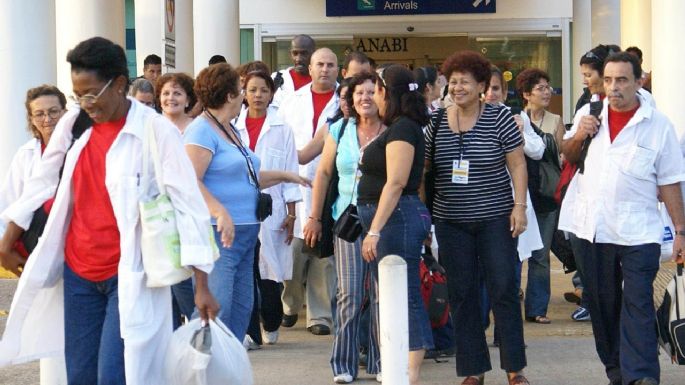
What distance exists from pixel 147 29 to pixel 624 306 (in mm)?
13769

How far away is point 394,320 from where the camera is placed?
636 centimetres

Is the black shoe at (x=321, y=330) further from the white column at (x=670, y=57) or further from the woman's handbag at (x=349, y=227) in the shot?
the white column at (x=670, y=57)

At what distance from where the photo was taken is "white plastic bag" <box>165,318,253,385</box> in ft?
18.9

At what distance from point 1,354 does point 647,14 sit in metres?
15.4

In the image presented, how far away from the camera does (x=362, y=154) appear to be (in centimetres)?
768

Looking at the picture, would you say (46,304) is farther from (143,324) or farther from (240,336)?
(240,336)

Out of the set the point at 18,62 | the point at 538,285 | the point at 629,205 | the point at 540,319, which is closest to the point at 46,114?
the point at 629,205

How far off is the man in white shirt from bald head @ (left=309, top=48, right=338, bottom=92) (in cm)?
276

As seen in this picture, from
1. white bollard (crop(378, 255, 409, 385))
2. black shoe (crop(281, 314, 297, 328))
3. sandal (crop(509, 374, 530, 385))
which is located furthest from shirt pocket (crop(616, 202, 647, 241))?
black shoe (crop(281, 314, 297, 328))

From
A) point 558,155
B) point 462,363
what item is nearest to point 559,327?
point 558,155

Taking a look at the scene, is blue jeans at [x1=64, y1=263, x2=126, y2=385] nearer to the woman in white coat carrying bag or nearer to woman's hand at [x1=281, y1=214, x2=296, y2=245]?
the woman in white coat carrying bag

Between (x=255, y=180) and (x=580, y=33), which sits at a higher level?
(x=580, y=33)

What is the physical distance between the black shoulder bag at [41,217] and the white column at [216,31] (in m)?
13.2

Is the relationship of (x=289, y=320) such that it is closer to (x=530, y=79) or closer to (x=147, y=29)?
(x=530, y=79)
